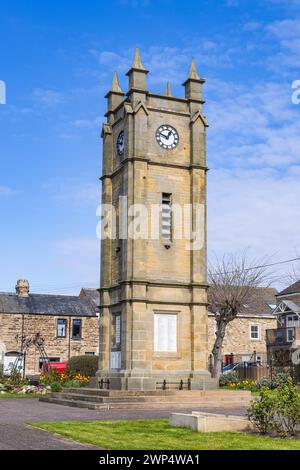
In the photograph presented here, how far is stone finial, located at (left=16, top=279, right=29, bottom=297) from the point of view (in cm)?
5795

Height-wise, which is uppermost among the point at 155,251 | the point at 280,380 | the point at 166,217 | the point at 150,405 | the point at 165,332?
the point at 166,217

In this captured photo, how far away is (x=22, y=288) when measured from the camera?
58.2 metres

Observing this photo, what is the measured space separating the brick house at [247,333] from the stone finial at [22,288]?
17.7m

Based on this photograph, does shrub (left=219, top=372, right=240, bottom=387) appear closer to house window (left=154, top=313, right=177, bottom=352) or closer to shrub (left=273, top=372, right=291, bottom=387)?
shrub (left=273, top=372, right=291, bottom=387)

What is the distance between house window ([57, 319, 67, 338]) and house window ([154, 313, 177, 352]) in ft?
101

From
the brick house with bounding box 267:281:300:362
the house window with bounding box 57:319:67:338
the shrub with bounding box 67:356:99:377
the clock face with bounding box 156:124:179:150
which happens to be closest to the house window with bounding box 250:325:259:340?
the brick house with bounding box 267:281:300:362

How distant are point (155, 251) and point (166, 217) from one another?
1738 mm

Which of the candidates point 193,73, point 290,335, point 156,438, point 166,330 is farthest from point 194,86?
point 290,335

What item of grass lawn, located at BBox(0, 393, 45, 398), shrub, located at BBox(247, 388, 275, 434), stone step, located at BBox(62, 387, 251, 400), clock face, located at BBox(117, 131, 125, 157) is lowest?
grass lawn, located at BBox(0, 393, 45, 398)

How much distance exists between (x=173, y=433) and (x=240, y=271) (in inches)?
1399

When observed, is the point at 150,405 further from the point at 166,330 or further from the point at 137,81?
the point at 137,81

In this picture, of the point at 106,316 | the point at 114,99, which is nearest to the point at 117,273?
the point at 106,316

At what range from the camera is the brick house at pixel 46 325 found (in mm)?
54406

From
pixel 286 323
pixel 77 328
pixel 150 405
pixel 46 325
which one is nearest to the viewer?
pixel 150 405
